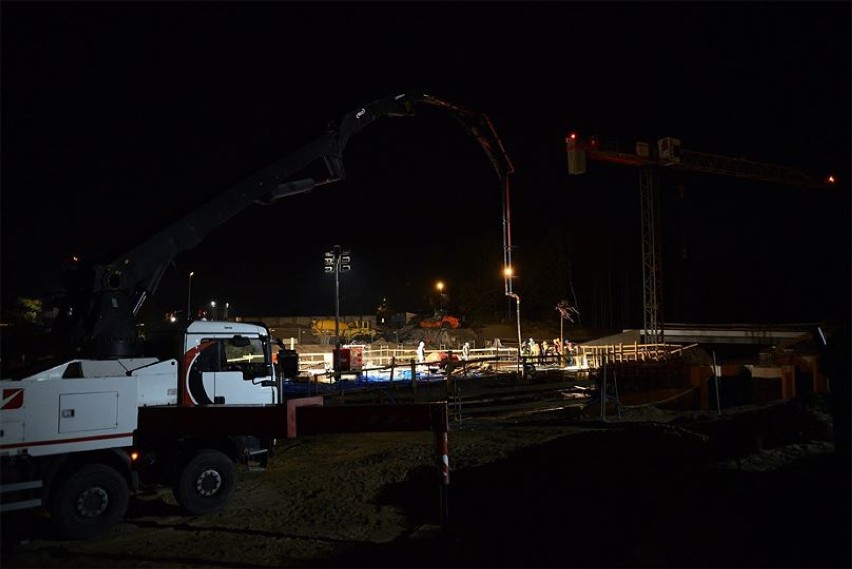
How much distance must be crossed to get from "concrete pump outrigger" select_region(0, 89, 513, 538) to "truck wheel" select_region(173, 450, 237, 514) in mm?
16

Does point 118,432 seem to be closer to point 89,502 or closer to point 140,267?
point 89,502

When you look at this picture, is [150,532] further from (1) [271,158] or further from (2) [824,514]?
(2) [824,514]

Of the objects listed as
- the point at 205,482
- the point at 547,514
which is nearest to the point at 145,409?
the point at 205,482

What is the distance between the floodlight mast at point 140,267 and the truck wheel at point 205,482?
2.06 meters

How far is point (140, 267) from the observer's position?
1057 centimetres

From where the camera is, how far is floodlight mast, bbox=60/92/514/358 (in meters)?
10.0

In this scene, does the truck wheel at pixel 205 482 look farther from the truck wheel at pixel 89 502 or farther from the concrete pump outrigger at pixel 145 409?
the truck wheel at pixel 89 502

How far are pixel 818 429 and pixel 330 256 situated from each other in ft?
93.1

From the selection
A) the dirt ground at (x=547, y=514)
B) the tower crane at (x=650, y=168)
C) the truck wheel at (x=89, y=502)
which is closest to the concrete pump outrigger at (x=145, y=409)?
the truck wheel at (x=89, y=502)

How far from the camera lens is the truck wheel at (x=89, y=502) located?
859 cm

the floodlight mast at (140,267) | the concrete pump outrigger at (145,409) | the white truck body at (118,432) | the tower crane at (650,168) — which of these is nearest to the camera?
the white truck body at (118,432)

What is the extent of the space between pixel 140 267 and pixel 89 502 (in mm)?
3709

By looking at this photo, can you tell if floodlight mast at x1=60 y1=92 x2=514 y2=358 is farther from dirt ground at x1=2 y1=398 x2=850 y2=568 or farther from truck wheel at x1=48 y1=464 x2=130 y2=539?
A: dirt ground at x1=2 y1=398 x2=850 y2=568

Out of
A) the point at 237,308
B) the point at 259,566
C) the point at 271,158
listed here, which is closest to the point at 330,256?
the point at 271,158
